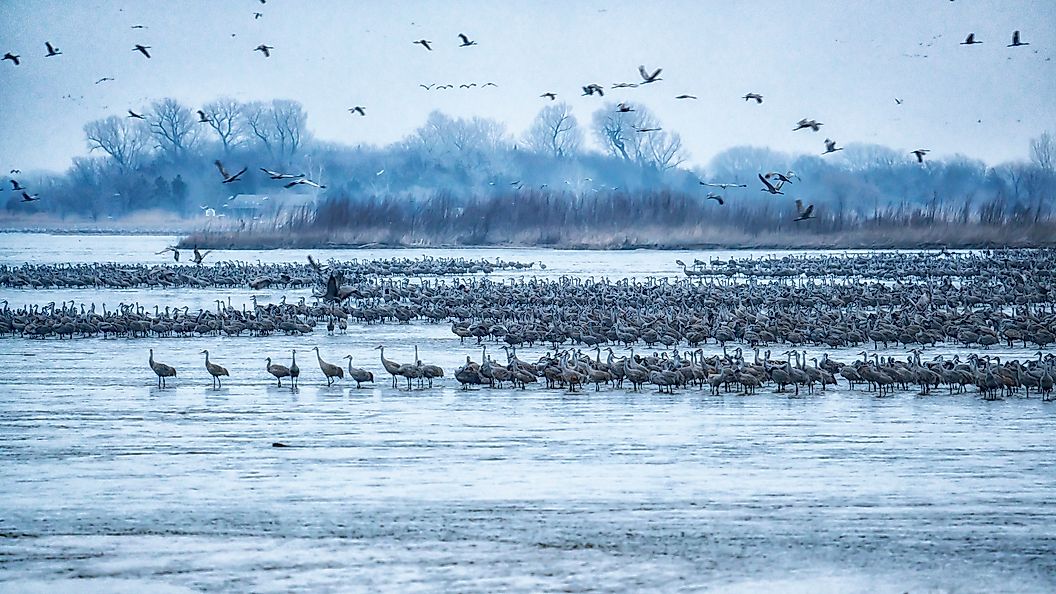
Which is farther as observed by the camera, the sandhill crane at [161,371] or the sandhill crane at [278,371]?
the sandhill crane at [161,371]

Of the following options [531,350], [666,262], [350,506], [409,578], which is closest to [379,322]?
[531,350]

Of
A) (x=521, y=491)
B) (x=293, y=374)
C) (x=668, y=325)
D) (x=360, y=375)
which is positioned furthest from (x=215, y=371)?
(x=668, y=325)

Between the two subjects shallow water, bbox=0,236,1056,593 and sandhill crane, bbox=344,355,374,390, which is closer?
shallow water, bbox=0,236,1056,593

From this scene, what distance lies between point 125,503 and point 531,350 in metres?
12.7

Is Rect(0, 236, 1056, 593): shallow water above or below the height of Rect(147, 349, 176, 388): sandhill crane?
below

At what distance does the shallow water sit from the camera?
9.94 metres

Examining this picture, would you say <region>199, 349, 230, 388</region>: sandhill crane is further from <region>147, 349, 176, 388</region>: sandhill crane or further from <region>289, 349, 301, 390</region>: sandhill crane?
<region>289, 349, 301, 390</region>: sandhill crane

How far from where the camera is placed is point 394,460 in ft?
45.5

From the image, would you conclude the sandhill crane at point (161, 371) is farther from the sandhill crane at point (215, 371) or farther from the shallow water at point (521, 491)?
the sandhill crane at point (215, 371)

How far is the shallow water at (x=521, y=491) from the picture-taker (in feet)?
32.6

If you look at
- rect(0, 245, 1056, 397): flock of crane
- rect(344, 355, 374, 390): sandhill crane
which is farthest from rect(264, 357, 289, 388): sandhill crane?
rect(344, 355, 374, 390): sandhill crane

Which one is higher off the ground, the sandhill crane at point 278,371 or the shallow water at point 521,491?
the sandhill crane at point 278,371

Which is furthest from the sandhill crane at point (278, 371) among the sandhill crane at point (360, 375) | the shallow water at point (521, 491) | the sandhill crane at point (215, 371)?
the sandhill crane at point (360, 375)

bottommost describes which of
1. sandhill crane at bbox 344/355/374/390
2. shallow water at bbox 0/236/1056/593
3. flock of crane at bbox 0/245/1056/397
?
shallow water at bbox 0/236/1056/593
